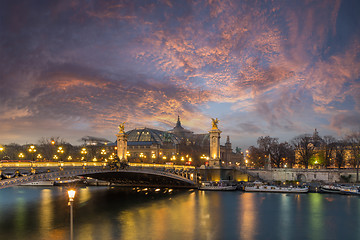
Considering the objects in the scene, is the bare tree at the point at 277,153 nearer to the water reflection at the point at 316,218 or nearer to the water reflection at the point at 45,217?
the water reflection at the point at 316,218

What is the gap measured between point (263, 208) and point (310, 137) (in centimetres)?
5714

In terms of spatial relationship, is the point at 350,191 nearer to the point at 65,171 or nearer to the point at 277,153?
the point at 277,153

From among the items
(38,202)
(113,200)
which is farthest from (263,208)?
(38,202)

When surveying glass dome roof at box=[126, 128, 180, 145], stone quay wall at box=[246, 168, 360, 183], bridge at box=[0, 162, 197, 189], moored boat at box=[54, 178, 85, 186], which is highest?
glass dome roof at box=[126, 128, 180, 145]

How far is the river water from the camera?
32500 mm

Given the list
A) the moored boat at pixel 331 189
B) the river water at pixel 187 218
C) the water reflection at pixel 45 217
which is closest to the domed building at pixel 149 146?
the moored boat at pixel 331 189

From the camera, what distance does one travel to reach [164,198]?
5928 centimetres

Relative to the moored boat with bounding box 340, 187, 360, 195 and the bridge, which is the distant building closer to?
the bridge

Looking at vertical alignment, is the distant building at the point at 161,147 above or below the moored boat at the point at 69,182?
above

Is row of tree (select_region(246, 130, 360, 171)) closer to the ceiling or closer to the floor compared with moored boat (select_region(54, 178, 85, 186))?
closer to the ceiling

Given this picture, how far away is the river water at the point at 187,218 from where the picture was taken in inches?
1280

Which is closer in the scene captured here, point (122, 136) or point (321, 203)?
point (321, 203)

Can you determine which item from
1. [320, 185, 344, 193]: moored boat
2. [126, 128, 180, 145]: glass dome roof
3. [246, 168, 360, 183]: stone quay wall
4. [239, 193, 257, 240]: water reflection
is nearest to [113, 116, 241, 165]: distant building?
[126, 128, 180, 145]: glass dome roof

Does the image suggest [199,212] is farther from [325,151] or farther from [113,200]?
[325,151]
